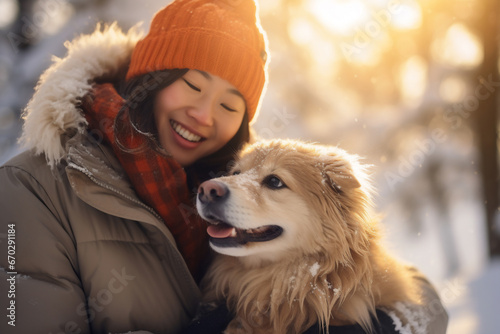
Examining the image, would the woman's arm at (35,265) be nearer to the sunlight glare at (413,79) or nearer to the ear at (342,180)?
the ear at (342,180)

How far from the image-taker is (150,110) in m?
2.22

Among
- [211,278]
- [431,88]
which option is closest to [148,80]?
[211,278]

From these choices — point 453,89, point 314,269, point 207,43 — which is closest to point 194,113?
point 207,43

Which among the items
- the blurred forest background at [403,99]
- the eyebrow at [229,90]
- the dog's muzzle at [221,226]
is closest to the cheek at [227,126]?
the eyebrow at [229,90]

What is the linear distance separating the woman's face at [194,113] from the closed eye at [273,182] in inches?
17.2

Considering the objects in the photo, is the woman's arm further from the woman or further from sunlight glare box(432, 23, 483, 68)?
sunlight glare box(432, 23, 483, 68)

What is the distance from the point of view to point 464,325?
15.3 feet

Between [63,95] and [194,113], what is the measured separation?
0.68 meters

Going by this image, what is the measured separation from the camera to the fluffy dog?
6.32 feet

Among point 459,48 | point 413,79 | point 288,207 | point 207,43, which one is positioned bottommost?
point 288,207

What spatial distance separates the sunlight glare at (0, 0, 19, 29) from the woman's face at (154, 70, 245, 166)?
21.5 feet

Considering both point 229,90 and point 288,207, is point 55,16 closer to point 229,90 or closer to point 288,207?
point 229,90

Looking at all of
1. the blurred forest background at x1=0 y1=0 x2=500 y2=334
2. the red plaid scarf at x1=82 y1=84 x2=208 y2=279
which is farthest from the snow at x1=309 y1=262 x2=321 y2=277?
the blurred forest background at x1=0 y1=0 x2=500 y2=334

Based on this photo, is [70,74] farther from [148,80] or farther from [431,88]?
[431,88]
